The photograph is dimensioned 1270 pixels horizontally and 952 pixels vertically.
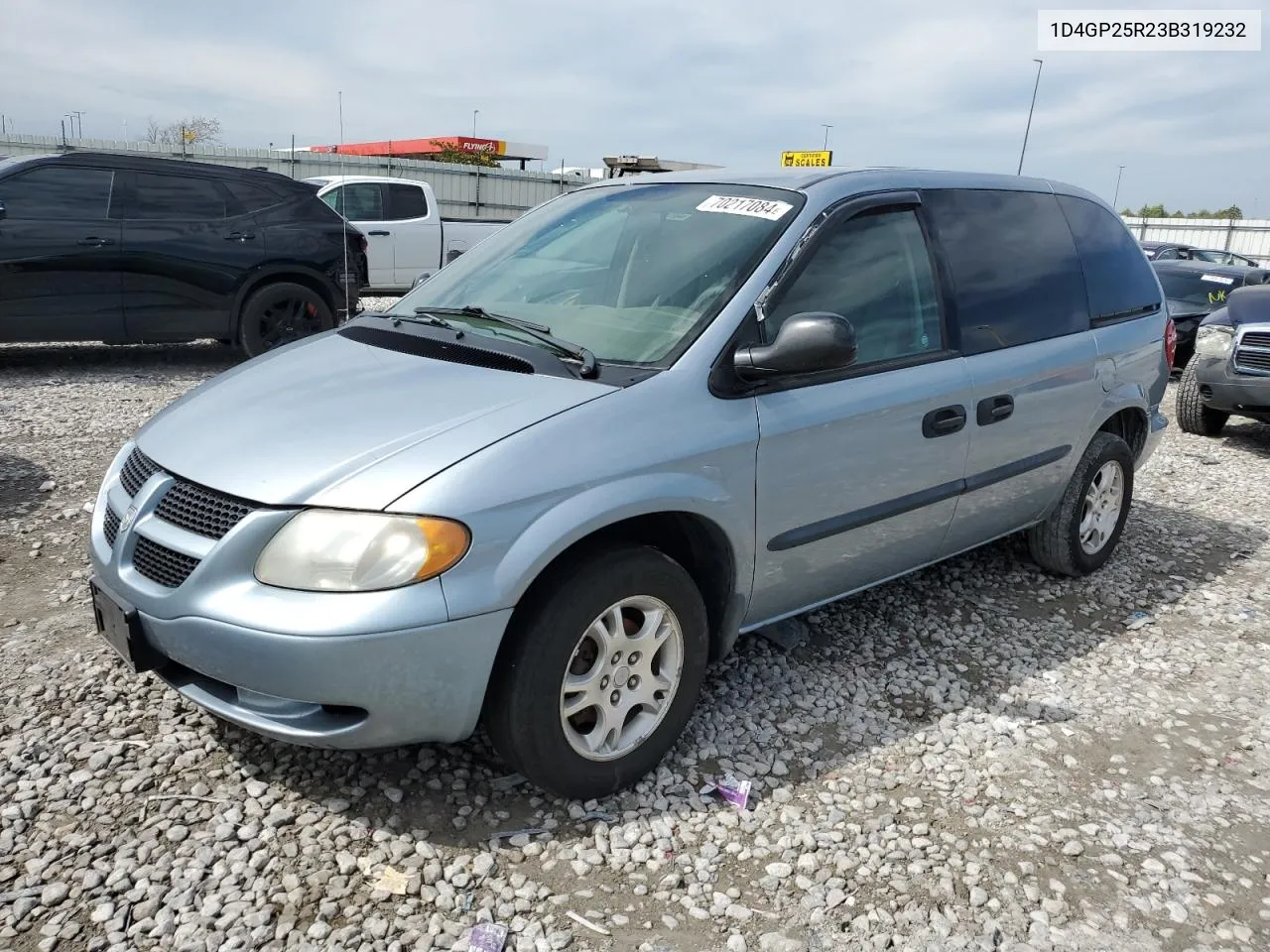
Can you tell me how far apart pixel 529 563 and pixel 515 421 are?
38cm

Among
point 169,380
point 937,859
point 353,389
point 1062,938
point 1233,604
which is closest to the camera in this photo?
point 1062,938

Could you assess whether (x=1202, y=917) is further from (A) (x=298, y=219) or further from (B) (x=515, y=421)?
(A) (x=298, y=219)

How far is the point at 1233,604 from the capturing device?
4570 mm

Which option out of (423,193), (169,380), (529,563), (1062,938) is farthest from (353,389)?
(423,193)

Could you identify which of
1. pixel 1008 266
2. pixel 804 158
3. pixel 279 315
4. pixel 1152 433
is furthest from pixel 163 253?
pixel 804 158

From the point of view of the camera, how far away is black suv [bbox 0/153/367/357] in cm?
762

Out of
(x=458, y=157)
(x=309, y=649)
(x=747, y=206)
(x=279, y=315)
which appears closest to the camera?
(x=309, y=649)

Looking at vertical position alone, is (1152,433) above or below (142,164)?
below

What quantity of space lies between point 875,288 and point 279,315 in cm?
680

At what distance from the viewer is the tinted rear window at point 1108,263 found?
172 inches

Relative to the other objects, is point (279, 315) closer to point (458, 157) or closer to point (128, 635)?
point (128, 635)

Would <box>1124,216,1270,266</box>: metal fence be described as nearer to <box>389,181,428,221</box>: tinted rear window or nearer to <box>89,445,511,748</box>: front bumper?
<box>389,181,428,221</box>: tinted rear window

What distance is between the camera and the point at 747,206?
3244 mm

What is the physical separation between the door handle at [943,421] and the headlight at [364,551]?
1816 mm
